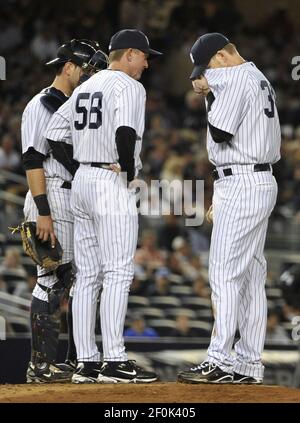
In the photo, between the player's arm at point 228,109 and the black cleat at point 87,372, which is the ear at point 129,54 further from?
the black cleat at point 87,372

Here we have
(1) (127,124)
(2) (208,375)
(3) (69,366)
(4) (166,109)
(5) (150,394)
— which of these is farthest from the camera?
(4) (166,109)

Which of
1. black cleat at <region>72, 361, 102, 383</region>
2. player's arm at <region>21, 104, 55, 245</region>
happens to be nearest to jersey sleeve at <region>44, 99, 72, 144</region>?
player's arm at <region>21, 104, 55, 245</region>

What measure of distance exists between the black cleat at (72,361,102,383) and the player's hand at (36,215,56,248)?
697mm

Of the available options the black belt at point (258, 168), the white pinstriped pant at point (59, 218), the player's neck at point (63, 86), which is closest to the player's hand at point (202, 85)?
the black belt at point (258, 168)

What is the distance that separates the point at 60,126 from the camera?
6.32 metres

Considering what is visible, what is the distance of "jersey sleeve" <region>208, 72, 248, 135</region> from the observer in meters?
5.96

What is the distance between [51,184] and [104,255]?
25.5 inches

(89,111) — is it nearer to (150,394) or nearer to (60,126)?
(60,126)

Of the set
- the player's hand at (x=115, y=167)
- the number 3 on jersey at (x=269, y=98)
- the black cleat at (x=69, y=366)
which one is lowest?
the black cleat at (x=69, y=366)

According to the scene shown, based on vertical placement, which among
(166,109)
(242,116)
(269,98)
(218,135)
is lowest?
(218,135)

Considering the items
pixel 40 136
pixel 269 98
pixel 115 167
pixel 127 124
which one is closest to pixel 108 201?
pixel 115 167

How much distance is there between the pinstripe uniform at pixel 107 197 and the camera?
19.7 feet

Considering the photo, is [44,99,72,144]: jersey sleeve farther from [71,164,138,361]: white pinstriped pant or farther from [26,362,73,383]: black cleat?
[26,362,73,383]: black cleat

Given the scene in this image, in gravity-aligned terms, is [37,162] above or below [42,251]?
above
